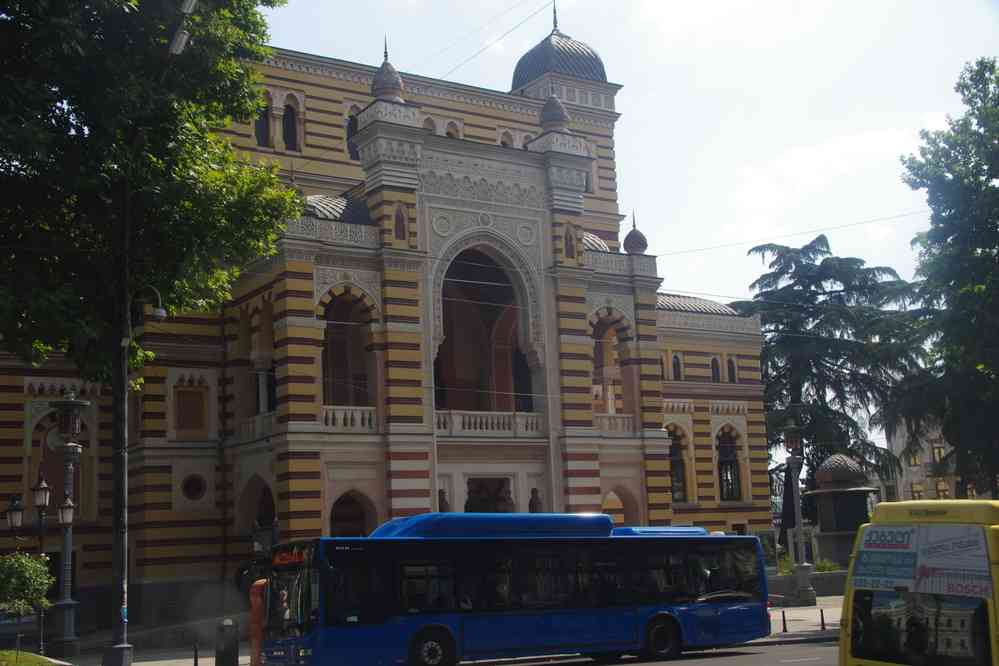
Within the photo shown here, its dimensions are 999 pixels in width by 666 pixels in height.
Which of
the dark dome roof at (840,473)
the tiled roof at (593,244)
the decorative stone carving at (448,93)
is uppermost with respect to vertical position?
the decorative stone carving at (448,93)

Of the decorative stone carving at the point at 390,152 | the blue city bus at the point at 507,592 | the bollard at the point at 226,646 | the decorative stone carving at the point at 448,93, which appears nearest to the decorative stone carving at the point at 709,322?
the decorative stone carving at the point at 448,93

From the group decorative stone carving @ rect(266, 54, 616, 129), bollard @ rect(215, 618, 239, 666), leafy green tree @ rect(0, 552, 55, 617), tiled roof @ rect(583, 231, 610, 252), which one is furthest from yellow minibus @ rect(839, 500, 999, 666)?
decorative stone carving @ rect(266, 54, 616, 129)

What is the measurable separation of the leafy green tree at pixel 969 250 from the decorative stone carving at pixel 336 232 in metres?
15.3

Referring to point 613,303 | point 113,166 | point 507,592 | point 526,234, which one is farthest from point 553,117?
point 507,592

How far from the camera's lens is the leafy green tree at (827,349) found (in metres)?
50.8

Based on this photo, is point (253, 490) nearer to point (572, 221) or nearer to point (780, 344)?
point (572, 221)

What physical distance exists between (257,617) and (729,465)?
100 feet

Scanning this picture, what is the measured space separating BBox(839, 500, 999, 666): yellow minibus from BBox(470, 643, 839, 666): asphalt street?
331 inches

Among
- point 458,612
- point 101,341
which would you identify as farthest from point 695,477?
point 101,341

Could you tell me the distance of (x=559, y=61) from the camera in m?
48.1

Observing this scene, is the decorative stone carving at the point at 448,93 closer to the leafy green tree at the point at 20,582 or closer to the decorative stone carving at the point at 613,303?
the decorative stone carving at the point at 613,303

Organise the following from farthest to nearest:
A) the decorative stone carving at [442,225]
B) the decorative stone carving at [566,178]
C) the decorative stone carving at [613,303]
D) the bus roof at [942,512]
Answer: the decorative stone carving at [613,303]
the decorative stone carving at [566,178]
the decorative stone carving at [442,225]
the bus roof at [942,512]

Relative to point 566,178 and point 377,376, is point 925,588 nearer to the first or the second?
point 377,376

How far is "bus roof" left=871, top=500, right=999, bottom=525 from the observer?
11680 millimetres
